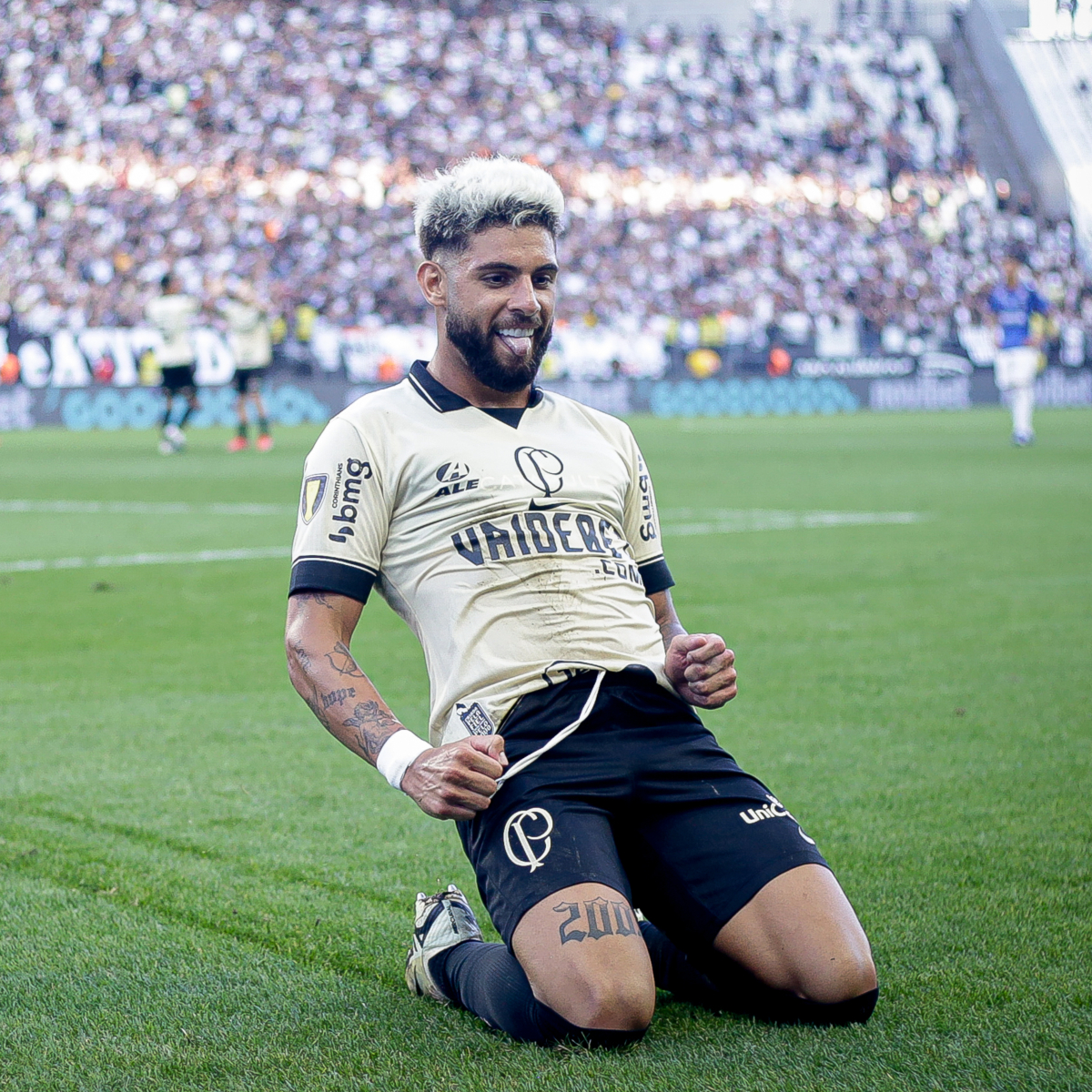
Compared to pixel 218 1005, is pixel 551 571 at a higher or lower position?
higher

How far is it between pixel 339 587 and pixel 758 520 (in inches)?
387

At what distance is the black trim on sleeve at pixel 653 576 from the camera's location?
3719mm

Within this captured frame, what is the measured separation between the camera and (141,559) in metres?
10.5

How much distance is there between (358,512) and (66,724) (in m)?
2.91

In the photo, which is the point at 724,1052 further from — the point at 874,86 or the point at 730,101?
the point at 874,86

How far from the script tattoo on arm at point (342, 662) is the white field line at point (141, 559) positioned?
7.33 metres

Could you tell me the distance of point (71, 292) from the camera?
31531 millimetres

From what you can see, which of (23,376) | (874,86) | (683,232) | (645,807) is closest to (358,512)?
(645,807)

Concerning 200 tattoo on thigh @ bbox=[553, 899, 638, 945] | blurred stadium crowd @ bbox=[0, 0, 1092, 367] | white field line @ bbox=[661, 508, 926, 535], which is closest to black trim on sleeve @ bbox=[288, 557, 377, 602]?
200 tattoo on thigh @ bbox=[553, 899, 638, 945]

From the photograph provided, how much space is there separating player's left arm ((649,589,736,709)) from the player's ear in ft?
2.84

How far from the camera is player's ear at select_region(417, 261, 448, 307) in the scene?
3400 mm

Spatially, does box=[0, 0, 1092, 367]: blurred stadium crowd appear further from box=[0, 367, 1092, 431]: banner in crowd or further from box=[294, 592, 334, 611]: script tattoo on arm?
box=[294, 592, 334, 611]: script tattoo on arm

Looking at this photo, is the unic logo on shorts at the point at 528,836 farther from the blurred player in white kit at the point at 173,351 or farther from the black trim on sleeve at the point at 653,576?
the blurred player in white kit at the point at 173,351

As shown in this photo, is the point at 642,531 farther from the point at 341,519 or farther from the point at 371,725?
the point at 371,725
